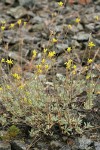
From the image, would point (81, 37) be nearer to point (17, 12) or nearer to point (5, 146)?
point (17, 12)

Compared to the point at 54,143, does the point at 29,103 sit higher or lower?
higher

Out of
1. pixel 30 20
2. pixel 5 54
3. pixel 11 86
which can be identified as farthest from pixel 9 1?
pixel 11 86

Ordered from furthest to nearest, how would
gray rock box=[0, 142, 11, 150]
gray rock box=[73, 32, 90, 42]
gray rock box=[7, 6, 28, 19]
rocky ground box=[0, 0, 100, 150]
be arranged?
gray rock box=[7, 6, 28, 19], gray rock box=[73, 32, 90, 42], rocky ground box=[0, 0, 100, 150], gray rock box=[0, 142, 11, 150]

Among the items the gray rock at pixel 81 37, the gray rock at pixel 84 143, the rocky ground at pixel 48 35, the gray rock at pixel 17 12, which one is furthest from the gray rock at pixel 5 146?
the gray rock at pixel 17 12

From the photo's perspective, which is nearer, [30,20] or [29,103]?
[29,103]

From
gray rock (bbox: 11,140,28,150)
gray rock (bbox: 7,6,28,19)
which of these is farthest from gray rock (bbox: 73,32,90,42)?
gray rock (bbox: 11,140,28,150)

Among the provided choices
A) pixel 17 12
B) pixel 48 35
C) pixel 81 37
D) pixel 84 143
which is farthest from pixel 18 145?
pixel 17 12

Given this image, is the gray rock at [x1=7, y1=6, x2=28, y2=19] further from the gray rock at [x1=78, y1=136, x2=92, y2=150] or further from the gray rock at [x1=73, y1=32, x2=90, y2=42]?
the gray rock at [x1=78, y1=136, x2=92, y2=150]

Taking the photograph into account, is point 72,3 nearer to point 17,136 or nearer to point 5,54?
point 5,54
